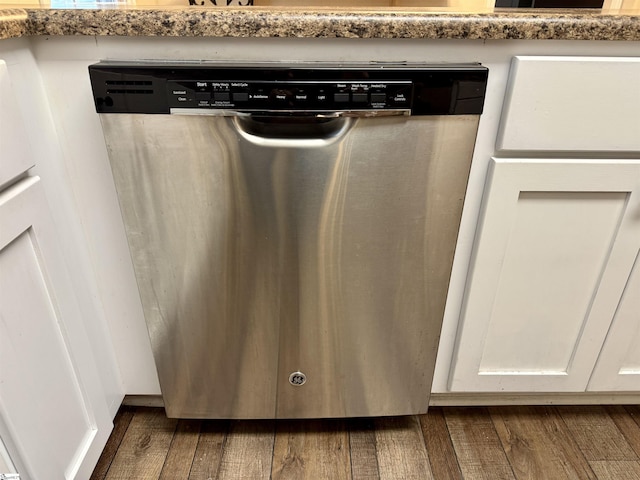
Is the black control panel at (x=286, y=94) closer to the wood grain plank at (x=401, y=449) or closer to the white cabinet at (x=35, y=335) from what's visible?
the white cabinet at (x=35, y=335)

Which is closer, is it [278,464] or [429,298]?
[429,298]

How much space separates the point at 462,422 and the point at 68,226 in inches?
40.5

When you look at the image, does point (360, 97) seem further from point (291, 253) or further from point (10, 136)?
point (10, 136)

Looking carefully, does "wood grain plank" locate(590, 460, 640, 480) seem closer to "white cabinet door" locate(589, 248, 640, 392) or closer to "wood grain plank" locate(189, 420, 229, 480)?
"white cabinet door" locate(589, 248, 640, 392)

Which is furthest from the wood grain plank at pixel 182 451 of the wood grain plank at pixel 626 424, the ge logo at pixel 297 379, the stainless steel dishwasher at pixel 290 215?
the wood grain plank at pixel 626 424

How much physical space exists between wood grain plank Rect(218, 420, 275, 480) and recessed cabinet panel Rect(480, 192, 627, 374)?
0.55m

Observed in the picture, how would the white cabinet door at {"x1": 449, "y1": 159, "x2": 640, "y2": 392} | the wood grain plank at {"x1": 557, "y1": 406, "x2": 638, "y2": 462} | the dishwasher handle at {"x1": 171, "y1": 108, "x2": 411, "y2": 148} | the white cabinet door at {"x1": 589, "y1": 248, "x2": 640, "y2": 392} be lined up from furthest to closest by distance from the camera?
the wood grain plank at {"x1": 557, "y1": 406, "x2": 638, "y2": 462} → the white cabinet door at {"x1": 589, "y1": 248, "x2": 640, "y2": 392} → the white cabinet door at {"x1": 449, "y1": 159, "x2": 640, "y2": 392} → the dishwasher handle at {"x1": 171, "y1": 108, "x2": 411, "y2": 148}

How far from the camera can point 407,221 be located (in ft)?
2.80

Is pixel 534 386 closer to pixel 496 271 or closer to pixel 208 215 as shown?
pixel 496 271

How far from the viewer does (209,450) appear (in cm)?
110

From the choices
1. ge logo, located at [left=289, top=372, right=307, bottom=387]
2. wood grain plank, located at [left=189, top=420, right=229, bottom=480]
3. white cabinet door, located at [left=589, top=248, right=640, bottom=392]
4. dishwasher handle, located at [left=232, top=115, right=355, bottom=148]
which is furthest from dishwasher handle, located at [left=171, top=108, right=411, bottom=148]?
wood grain plank, located at [left=189, top=420, right=229, bottom=480]

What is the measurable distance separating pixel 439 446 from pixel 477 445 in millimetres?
94

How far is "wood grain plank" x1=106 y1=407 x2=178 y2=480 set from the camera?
1041 mm

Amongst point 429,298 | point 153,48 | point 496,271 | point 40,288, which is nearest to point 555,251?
point 496,271
